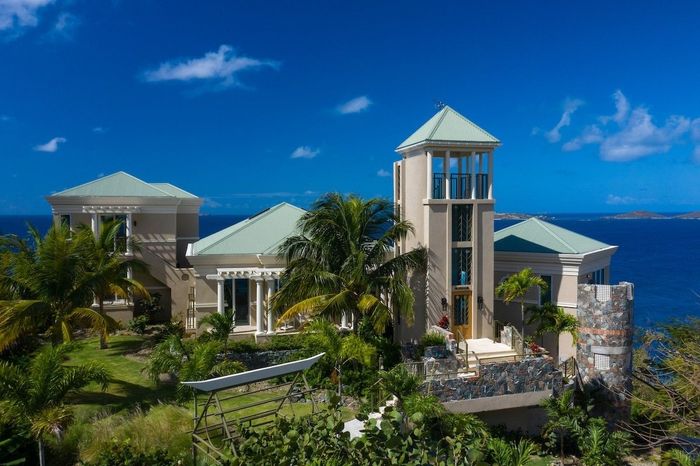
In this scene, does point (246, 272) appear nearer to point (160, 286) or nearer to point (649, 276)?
point (160, 286)

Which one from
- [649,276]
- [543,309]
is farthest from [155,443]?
[649,276]

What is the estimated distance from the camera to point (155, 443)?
12.3 metres

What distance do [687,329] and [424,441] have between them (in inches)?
723

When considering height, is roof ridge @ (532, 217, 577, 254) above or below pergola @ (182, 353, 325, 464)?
above

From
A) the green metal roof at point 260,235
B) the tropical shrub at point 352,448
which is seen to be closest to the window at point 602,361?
the tropical shrub at point 352,448

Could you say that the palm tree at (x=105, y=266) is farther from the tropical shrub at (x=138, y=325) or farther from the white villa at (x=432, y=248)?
the white villa at (x=432, y=248)

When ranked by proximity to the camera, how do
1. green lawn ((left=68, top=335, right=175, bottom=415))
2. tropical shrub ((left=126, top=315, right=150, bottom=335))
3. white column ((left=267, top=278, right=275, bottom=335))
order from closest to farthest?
1. green lawn ((left=68, top=335, right=175, bottom=415))
2. white column ((left=267, top=278, right=275, bottom=335))
3. tropical shrub ((left=126, top=315, right=150, bottom=335))

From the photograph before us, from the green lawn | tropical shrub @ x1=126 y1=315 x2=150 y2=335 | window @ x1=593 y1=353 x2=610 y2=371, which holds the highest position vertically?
tropical shrub @ x1=126 y1=315 x2=150 y2=335

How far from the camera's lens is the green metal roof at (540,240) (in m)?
23.5

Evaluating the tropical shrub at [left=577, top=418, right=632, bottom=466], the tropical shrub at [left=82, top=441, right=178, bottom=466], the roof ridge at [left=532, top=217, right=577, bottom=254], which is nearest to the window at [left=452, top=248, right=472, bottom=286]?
the roof ridge at [left=532, top=217, right=577, bottom=254]

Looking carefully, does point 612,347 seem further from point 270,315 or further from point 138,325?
point 138,325

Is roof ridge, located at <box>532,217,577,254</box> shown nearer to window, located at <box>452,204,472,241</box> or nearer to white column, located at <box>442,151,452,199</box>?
window, located at <box>452,204,472,241</box>

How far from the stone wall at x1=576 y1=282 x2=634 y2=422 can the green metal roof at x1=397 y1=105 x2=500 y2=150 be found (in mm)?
7488

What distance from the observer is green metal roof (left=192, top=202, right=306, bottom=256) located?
78.4 ft
